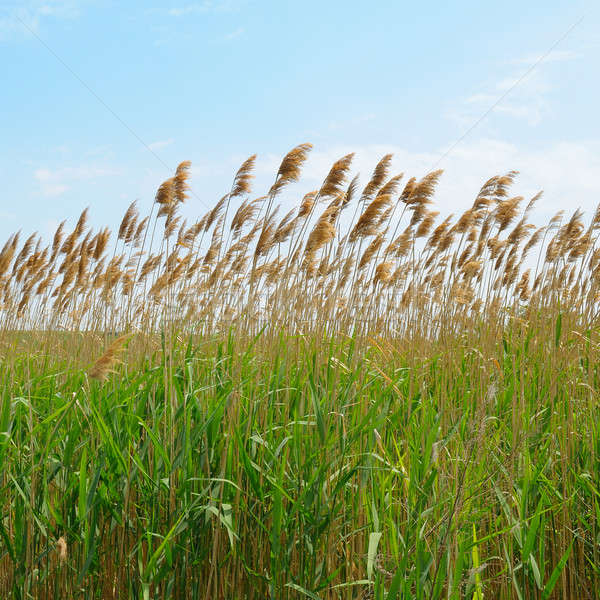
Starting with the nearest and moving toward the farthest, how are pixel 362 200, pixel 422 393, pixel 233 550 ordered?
pixel 233 550 → pixel 422 393 → pixel 362 200

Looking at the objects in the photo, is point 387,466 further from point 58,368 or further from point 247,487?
point 58,368

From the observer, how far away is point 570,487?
9.64ft

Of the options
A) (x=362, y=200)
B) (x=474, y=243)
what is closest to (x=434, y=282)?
(x=474, y=243)

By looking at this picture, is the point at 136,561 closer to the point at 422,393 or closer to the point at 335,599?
the point at 335,599

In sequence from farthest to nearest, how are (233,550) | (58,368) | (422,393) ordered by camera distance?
(58,368) < (422,393) < (233,550)

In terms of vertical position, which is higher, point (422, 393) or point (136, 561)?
point (422, 393)

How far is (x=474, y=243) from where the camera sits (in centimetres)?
518

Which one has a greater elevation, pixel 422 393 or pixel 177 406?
pixel 422 393

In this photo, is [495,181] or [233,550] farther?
[495,181]

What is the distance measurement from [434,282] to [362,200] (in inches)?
100

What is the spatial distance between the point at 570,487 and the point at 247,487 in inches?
64.9

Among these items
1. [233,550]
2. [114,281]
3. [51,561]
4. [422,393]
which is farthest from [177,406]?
[114,281]

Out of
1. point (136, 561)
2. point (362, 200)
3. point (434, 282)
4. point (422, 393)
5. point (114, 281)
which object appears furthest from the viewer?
point (434, 282)

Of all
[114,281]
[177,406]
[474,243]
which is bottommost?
[177,406]
